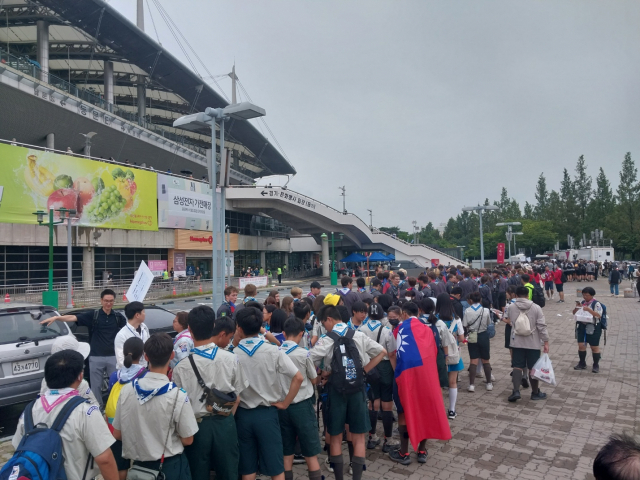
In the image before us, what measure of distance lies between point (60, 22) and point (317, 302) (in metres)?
32.3

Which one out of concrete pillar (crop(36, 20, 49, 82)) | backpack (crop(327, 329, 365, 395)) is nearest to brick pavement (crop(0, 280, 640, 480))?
backpack (crop(327, 329, 365, 395))

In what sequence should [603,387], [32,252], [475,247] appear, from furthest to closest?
[475,247] → [32,252] → [603,387]

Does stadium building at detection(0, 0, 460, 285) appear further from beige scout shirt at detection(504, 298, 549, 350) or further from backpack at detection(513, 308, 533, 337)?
backpack at detection(513, 308, 533, 337)

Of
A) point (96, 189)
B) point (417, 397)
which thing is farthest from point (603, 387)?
point (96, 189)

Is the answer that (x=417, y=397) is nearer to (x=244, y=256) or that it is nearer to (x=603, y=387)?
(x=603, y=387)

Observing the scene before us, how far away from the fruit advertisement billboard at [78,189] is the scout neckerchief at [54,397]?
78.1ft

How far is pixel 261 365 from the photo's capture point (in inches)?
143

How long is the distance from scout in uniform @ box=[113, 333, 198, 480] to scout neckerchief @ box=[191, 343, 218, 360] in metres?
0.38

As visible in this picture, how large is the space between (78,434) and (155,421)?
0.49m

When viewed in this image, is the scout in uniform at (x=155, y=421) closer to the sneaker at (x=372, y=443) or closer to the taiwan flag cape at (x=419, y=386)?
the taiwan flag cape at (x=419, y=386)

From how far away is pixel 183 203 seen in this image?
32.9m

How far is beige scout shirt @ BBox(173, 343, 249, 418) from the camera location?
3.23 meters

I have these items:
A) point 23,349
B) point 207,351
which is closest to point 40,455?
point 207,351

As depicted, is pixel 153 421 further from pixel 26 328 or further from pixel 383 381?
pixel 26 328
